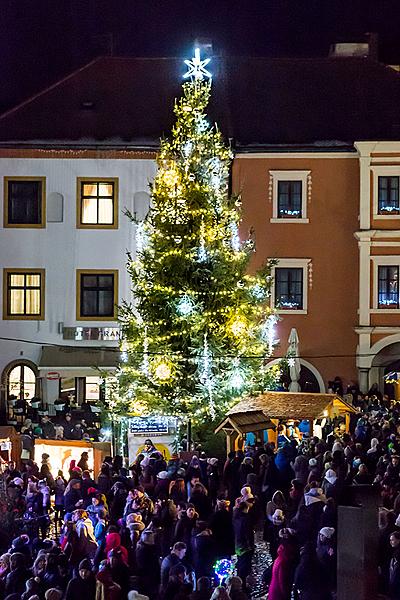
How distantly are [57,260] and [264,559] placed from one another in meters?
21.1

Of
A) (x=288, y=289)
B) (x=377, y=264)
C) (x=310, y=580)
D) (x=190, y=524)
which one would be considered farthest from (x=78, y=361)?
(x=310, y=580)

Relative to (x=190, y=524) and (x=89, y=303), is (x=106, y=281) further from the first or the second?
(x=190, y=524)

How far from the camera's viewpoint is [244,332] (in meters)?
26.8

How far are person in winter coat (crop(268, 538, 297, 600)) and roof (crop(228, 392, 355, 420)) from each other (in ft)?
38.6

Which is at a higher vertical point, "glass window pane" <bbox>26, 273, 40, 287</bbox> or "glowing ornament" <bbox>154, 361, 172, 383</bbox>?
"glass window pane" <bbox>26, 273, 40, 287</bbox>

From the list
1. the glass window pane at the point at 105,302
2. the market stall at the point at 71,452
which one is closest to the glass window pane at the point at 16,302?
the glass window pane at the point at 105,302

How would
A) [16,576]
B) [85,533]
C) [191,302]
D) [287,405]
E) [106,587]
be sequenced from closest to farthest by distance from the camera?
[106,587] → [16,576] → [85,533] → [287,405] → [191,302]

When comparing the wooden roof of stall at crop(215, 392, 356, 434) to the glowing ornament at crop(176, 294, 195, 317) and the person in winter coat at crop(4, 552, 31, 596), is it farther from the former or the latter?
the person in winter coat at crop(4, 552, 31, 596)

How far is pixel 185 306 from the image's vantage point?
2617 cm

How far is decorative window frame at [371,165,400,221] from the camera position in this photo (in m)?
37.5

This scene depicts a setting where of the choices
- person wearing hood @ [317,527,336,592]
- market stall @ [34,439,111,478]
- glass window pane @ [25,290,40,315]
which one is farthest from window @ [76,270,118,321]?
person wearing hood @ [317,527,336,592]

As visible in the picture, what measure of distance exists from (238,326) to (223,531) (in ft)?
38.9

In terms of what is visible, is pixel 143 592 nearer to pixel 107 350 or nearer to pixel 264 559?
pixel 264 559

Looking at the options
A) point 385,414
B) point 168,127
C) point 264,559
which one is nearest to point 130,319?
point 385,414
